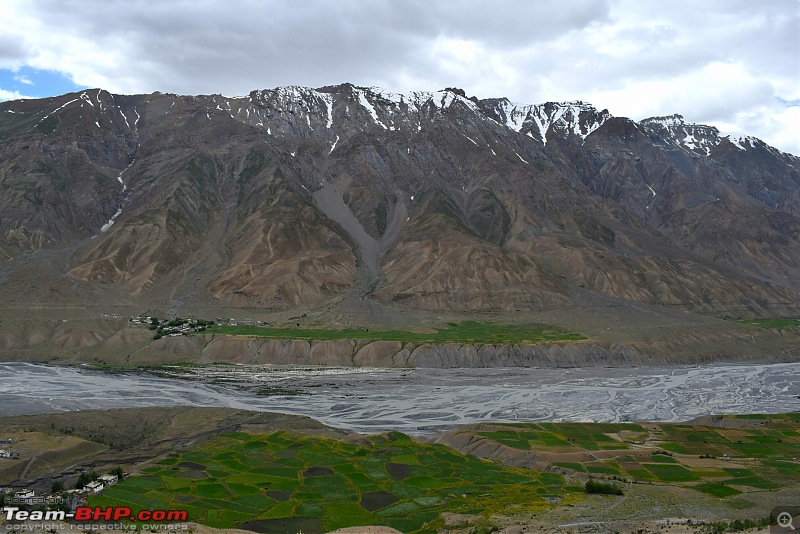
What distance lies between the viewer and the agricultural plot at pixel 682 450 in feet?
182

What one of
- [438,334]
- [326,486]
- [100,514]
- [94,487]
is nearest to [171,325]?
[438,334]

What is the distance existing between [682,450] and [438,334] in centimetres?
9027

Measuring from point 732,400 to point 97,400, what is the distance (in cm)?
9783

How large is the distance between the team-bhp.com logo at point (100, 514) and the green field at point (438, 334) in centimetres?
9989

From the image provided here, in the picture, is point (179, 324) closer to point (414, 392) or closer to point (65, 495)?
point (414, 392)

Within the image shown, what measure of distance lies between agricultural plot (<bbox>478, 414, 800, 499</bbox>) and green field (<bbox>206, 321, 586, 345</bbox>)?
67432 mm

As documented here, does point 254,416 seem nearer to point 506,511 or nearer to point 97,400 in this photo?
point 97,400

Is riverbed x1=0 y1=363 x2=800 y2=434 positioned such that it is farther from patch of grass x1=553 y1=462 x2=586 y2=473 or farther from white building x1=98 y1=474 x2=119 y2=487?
white building x1=98 y1=474 x2=119 y2=487

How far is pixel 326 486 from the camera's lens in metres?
51.9

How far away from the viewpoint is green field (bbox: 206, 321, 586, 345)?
14538 cm

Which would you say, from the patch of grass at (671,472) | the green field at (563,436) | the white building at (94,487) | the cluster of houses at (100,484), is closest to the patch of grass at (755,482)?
the patch of grass at (671,472)

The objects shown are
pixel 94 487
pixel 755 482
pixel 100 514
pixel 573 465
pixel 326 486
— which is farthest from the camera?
pixel 573 465

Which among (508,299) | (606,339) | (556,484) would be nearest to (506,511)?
(556,484)

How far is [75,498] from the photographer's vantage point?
148 feet
